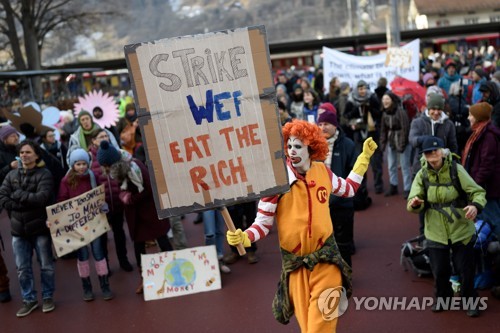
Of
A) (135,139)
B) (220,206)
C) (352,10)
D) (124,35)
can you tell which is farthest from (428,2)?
(220,206)

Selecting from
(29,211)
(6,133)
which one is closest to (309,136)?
(29,211)

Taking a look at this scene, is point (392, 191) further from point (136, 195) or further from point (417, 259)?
point (136, 195)

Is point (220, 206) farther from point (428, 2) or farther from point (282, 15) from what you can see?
point (428, 2)

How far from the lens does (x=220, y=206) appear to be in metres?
3.84

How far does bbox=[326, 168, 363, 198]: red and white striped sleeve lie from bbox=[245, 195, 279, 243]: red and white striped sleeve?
20.2 inches

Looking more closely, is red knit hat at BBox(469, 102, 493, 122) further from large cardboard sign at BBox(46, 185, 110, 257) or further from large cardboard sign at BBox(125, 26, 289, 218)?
large cardboard sign at BBox(46, 185, 110, 257)

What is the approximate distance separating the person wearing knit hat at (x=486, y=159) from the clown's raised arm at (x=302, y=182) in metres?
2.14

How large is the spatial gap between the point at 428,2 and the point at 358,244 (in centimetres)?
5810

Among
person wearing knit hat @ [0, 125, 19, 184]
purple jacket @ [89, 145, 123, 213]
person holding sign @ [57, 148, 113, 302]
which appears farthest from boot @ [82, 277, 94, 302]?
person wearing knit hat @ [0, 125, 19, 184]

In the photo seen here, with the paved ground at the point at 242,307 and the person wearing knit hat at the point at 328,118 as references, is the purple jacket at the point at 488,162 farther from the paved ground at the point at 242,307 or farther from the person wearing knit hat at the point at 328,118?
the person wearing knit hat at the point at 328,118

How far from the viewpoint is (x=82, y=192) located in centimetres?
693

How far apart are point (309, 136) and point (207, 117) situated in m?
0.98

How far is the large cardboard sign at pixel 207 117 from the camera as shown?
375 centimetres

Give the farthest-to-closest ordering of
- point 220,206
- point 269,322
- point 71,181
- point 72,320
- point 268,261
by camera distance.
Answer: point 268,261, point 71,181, point 72,320, point 269,322, point 220,206
